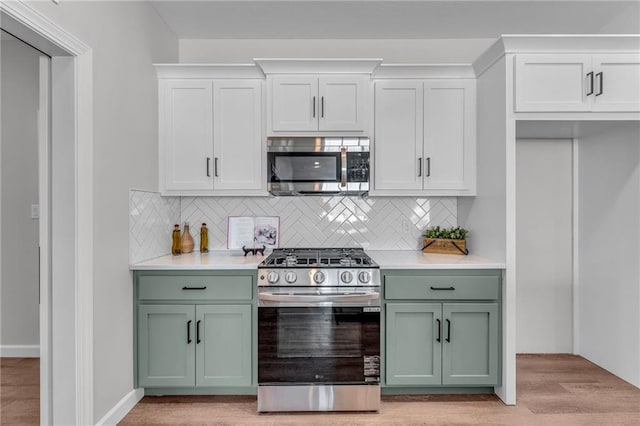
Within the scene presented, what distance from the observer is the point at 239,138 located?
3.03 meters

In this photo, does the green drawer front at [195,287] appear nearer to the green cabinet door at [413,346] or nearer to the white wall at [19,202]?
the green cabinet door at [413,346]

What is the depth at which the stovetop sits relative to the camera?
247 centimetres

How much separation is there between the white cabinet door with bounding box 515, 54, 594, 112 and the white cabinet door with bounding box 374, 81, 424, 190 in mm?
732

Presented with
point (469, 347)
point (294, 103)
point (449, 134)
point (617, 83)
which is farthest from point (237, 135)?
point (617, 83)

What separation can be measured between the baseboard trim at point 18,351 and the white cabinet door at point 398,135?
322 cm

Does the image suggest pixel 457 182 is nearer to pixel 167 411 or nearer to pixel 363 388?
pixel 363 388

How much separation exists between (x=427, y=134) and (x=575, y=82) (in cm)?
99

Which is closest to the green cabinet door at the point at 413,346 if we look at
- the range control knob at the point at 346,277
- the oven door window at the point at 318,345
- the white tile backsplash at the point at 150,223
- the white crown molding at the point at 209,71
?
the oven door window at the point at 318,345

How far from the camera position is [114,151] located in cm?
234

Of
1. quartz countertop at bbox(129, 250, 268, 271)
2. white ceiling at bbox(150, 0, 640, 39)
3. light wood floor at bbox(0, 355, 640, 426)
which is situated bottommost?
light wood floor at bbox(0, 355, 640, 426)

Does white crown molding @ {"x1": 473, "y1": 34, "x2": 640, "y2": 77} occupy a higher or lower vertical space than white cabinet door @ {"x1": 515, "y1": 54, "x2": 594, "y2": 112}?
higher

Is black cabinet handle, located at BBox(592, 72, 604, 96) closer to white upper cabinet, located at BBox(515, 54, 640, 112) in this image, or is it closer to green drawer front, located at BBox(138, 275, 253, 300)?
white upper cabinet, located at BBox(515, 54, 640, 112)

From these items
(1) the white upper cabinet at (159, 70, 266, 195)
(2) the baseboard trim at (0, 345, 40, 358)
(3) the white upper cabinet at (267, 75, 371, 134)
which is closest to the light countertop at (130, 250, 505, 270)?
(1) the white upper cabinet at (159, 70, 266, 195)

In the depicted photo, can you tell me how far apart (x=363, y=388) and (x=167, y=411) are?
126cm
